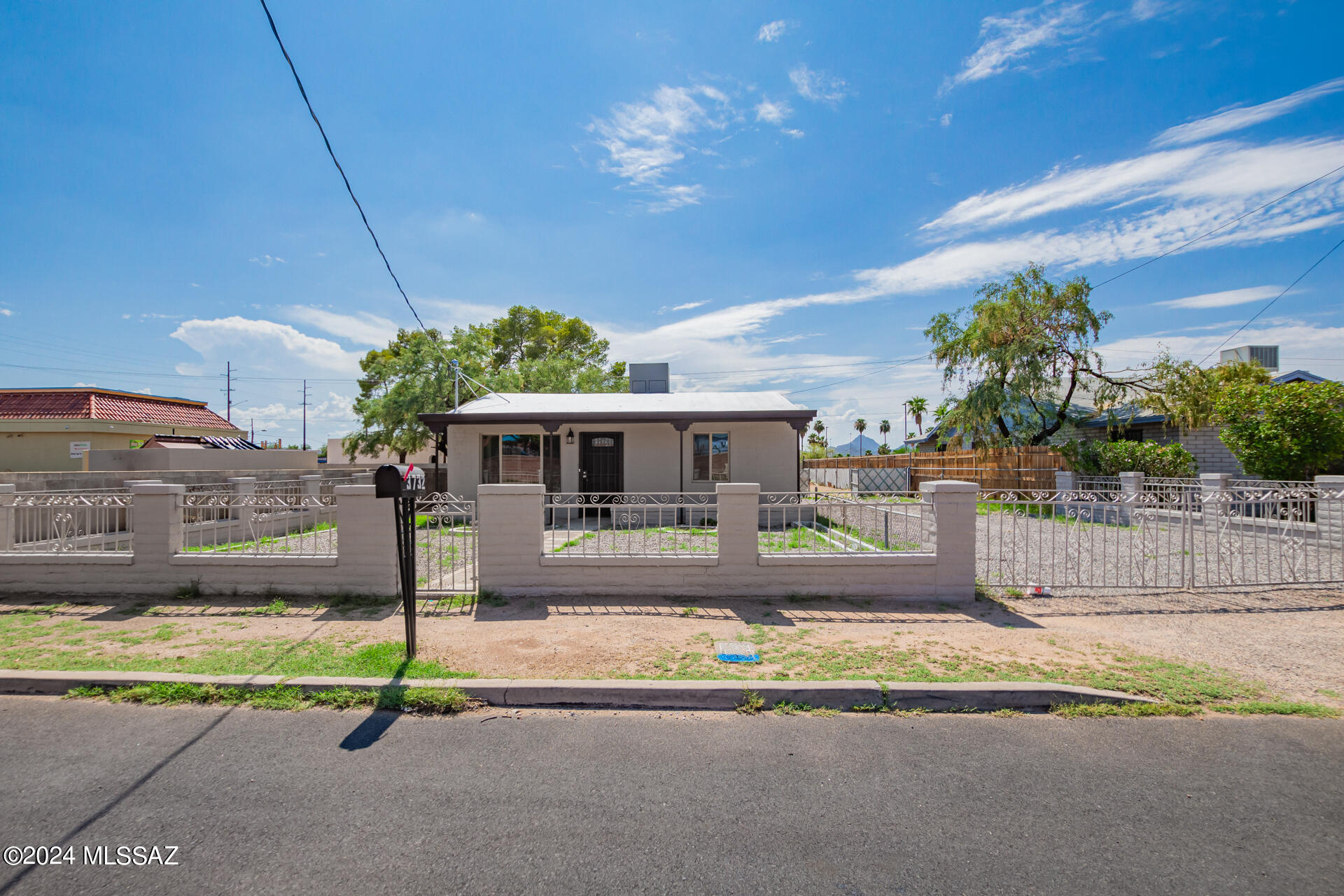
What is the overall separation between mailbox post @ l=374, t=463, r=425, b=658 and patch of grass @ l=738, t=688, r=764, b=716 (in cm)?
288

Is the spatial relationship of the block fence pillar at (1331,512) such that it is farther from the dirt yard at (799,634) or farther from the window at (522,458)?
the window at (522,458)

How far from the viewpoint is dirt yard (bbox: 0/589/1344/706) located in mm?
4938

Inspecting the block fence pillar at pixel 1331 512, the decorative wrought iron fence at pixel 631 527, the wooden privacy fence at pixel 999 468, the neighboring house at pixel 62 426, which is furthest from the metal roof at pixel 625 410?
the neighboring house at pixel 62 426

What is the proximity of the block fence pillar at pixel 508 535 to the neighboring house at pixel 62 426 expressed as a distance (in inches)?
1005

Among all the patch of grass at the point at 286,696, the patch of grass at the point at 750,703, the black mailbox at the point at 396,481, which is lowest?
the patch of grass at the point at 750,703

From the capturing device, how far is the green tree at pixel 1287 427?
12.3m

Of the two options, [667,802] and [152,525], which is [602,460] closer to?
[152,525]

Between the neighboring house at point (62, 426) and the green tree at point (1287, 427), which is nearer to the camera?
the green tree at point (1287, 427)

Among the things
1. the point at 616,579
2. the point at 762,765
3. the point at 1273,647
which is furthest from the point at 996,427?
the point at 762,765

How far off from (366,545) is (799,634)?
5.15 m

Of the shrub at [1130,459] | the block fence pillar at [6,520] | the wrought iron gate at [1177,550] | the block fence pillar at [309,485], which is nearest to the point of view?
the wrought iron gate at [1177,550]

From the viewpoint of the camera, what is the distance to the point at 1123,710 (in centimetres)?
428

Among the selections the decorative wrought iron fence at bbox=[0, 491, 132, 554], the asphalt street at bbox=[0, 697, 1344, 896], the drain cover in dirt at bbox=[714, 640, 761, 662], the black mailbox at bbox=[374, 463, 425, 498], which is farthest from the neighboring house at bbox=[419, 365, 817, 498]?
the asphalt street at bbox=[0, 697, 1344, 896]

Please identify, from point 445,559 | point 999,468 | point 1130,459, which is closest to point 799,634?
point 445,559
